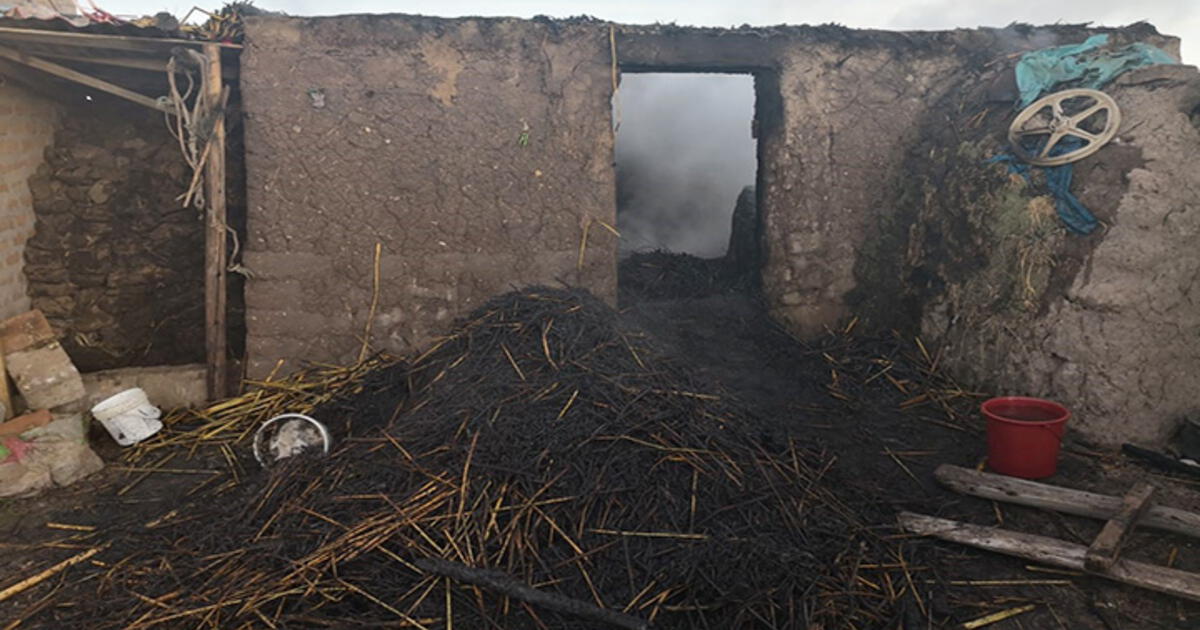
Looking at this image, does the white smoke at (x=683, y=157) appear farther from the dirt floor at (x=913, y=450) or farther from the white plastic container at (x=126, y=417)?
the white plastic container at (x=126, y=417)

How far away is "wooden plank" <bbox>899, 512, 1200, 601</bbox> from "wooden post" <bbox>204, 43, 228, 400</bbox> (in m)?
4.70

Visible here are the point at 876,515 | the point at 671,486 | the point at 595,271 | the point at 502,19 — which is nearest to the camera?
the point at 671,486

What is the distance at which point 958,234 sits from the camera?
5652mm

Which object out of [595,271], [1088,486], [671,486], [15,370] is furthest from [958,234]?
[15,370]

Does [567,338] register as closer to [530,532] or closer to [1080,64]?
[530,532]

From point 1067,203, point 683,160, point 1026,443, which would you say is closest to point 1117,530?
point 1026,443

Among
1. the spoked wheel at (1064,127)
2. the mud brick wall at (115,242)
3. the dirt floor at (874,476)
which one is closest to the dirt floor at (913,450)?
the dirt floor at (874,476)

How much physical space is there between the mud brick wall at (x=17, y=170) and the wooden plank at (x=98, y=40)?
83 centimetres

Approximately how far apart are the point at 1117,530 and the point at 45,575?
4909mm

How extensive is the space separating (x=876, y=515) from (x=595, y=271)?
284 cm

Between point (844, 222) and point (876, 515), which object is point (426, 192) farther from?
point (876, 515)

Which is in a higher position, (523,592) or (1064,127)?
(1064,127)

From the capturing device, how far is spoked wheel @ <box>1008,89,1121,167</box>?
16.0 feet

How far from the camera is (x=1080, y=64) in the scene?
520cm
